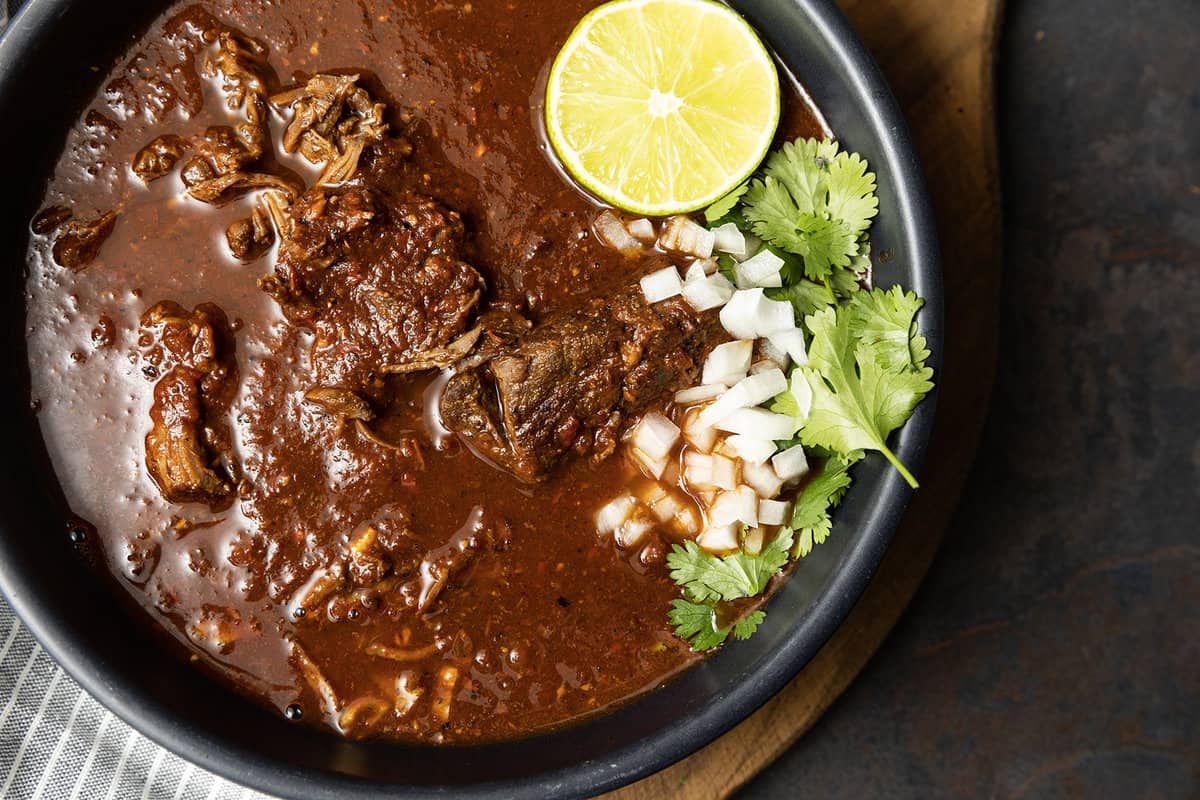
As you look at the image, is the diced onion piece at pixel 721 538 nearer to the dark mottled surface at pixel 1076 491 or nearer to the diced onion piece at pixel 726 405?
the diced onion piece at pixel 726 405

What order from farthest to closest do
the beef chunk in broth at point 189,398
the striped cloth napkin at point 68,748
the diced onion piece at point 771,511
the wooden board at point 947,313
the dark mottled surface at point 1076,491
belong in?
the dark mottled surface at point 1076,491 < the wooden board at point 947,313 < the striped cloth napkin at point 68,748 < the diced onion piece at point 771,511 < the beef chunk in broth at point 189,398

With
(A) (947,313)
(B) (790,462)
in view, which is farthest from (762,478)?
(A) (947,313)

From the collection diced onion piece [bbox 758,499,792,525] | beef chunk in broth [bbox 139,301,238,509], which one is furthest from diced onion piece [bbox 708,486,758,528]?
beef chunk in broth [bbox 139,301,238,509]

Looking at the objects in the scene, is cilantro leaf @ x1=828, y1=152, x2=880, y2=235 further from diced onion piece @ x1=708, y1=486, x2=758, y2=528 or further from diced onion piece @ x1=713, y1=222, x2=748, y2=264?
diced onion piece @ x1=708, y1=486, x2=758, y2=528

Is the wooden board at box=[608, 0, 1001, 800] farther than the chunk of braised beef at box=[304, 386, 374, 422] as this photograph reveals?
Yes

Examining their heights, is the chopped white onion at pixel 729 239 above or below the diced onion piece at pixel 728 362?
above

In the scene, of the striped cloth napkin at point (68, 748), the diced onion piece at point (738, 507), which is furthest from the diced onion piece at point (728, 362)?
the striped cloth napkin at point (68, 748)
